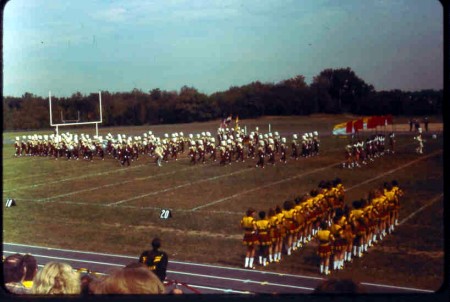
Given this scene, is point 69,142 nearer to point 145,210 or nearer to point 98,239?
point 145,210

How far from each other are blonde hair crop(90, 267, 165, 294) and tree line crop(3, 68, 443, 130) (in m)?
1.39

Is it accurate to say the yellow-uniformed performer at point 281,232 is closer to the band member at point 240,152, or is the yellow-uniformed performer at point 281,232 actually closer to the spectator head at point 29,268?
the spectator head at point 29,268

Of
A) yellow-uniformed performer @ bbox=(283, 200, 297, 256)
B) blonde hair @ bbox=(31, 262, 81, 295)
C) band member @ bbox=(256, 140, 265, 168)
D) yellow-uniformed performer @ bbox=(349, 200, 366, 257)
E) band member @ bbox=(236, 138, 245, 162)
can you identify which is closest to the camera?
blonde hair @ bbox=(31, 262, 81, 295)

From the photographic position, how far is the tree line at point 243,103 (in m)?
3.95

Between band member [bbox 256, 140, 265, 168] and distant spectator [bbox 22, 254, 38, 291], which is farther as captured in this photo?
band member [bbox 256, 140, 265, 168]

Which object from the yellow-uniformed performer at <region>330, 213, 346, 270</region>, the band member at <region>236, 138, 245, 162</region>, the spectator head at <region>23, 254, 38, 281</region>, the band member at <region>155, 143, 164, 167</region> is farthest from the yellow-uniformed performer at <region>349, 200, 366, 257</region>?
the band member at <region>155, 143, 164, 167</region>

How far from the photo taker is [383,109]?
13.5ft

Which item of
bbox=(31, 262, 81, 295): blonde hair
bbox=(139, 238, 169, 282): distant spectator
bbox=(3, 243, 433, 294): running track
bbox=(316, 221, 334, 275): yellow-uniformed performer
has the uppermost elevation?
bbox=(31, 262, 81, 295): blonde hair

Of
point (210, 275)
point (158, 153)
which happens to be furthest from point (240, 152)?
point (210, 275)

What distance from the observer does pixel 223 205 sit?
632 centimetres

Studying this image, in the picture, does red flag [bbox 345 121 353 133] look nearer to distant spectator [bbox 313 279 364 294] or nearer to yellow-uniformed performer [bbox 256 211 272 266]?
yellow-uniformed performer [bbox 256 211 272 266]

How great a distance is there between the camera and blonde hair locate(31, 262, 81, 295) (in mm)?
1534

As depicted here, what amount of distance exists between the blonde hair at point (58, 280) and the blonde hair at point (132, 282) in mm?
101

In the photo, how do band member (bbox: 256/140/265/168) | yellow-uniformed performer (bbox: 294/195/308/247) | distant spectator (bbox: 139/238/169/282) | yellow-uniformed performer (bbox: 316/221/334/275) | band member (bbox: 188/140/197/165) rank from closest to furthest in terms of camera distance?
distant spectator (bbox: 139/238/169/282) < yellow-uniformed performer (bbox: 316/221/334/275) < yellow-uniformed performer (bbox: 294/195/308/247) < band member (bbox: 256/140/265/168) < band member (bbox: 188/140/197/165)
